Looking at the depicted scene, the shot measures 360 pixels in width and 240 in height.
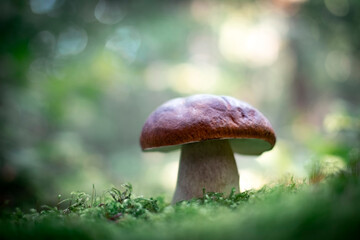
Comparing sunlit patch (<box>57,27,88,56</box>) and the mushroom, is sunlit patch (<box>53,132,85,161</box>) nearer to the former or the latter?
sunlit patch (<box>57,27,88,56</box>)

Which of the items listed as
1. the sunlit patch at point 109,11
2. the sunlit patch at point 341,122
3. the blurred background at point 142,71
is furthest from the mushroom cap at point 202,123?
the sunlit patch at point 109,11

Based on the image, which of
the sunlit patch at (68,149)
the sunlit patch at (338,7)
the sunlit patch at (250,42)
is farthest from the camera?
the sunlit patch at (250,42)

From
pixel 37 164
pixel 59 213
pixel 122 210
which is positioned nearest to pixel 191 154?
pixel 122 210

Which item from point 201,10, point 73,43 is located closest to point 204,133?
point 73,43

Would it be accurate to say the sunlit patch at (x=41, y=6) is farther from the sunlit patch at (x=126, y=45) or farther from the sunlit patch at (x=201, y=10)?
the sunlit patch at (x=201, y=10)

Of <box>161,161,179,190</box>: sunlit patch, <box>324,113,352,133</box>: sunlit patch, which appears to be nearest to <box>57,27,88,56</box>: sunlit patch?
<box>161,161,179,190</box>: sunlit patch

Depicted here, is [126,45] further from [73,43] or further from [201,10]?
[201,10]
